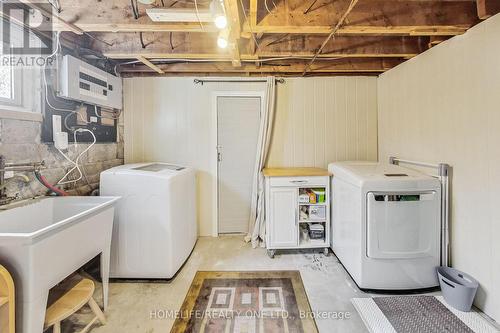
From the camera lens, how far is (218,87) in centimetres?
318

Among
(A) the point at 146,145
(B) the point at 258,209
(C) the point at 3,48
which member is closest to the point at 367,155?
(B) the point at 258,209

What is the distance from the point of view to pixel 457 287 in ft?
5.91

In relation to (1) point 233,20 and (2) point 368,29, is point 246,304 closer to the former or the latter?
(1) point 233,20

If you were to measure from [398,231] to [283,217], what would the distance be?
3.56ft

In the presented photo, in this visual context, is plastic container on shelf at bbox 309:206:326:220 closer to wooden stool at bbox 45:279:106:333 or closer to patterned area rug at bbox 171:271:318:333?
patterned area rug at bbox 171:271:318:333

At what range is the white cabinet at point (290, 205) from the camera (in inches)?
105

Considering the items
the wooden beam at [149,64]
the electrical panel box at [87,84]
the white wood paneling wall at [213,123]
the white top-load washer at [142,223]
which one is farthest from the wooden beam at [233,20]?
the electrical panel box at [87,84]

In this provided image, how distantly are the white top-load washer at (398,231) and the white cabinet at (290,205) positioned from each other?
647mm

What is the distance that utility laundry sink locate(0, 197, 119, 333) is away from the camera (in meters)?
1.16

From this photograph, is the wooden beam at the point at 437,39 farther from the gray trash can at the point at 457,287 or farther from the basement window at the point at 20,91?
the basement window at the point at 20,91

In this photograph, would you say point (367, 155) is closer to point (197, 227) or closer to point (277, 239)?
point (277, 239)

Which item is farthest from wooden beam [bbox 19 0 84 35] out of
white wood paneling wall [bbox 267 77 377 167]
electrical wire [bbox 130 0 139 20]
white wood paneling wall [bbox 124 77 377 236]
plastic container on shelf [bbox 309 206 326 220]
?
plastic container on shelf [bbox 309 206 326 220]

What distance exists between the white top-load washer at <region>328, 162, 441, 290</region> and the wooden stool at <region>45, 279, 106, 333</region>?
204cm

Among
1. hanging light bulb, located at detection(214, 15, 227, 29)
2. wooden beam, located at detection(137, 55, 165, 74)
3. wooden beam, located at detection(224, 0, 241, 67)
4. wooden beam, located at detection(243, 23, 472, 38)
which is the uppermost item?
wooden beam, located at detection(137, 55, 165, 74)
